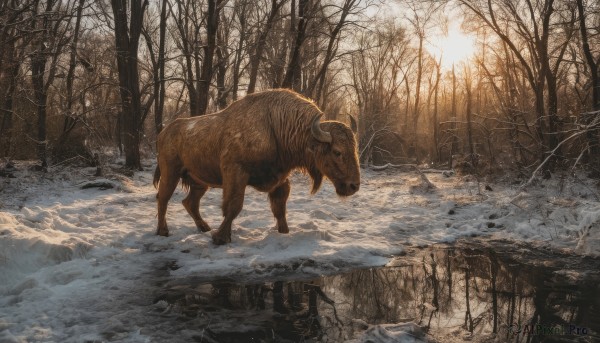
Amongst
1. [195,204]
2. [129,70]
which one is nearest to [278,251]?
[195,204]

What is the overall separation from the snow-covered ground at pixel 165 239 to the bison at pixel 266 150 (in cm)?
52

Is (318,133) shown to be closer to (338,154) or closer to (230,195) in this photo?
(338,154)

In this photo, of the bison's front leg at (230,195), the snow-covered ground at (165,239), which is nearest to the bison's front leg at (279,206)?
the snow-covered ground at (165,239)

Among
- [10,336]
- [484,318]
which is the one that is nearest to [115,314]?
[10,336]

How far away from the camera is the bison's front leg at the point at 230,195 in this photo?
5641 millimetres

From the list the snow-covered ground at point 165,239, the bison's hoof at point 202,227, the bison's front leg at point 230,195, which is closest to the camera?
the snow-covered ground at point 165,239

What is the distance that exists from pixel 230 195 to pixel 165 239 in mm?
1278

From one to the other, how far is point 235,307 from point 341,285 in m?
1.13

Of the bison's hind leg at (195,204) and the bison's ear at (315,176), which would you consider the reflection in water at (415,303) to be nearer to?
the bison's ear at (315,176)

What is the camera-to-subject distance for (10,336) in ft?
9.59

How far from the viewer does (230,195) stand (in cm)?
567

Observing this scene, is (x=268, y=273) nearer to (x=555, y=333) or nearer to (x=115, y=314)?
(x=115, y=314)

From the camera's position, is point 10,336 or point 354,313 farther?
point 354,313

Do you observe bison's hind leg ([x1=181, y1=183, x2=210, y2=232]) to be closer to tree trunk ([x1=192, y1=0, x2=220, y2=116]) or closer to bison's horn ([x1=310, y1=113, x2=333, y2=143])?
bison's horn ([x1=310, y1=113, x2=333, y2=143])
